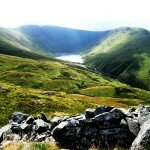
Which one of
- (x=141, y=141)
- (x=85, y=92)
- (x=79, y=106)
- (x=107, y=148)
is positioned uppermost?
(x=141, y=141)

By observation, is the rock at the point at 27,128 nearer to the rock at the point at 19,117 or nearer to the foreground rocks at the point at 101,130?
the foreground rocks at the point at 101,130

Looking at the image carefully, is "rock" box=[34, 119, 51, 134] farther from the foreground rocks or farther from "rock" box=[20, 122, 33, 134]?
the foreground rocks

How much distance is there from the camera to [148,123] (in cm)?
2603

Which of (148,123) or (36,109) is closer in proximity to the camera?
(148,123)

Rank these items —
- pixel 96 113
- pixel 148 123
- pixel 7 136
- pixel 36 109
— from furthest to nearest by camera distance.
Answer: pixel 36 109 → pixel 7 136 → pixel 96 113 → pixel 148 123

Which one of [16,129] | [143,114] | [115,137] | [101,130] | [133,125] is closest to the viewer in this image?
[133,125]

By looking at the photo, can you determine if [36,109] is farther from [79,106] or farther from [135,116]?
[135,116]

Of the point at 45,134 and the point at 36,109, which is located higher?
the point at 45,134

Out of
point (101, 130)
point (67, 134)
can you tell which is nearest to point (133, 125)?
point (101, 130)

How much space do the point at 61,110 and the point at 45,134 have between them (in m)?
67.4

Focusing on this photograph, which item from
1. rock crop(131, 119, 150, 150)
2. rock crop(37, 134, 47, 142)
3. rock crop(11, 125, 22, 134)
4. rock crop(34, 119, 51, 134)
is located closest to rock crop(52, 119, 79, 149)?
rock crop(37, 134, 47, 142)

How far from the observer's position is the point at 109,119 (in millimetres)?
31406

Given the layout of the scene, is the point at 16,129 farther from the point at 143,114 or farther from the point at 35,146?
the point at 143,114

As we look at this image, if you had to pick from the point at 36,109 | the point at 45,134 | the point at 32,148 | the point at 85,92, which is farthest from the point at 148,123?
the point at 85,92
